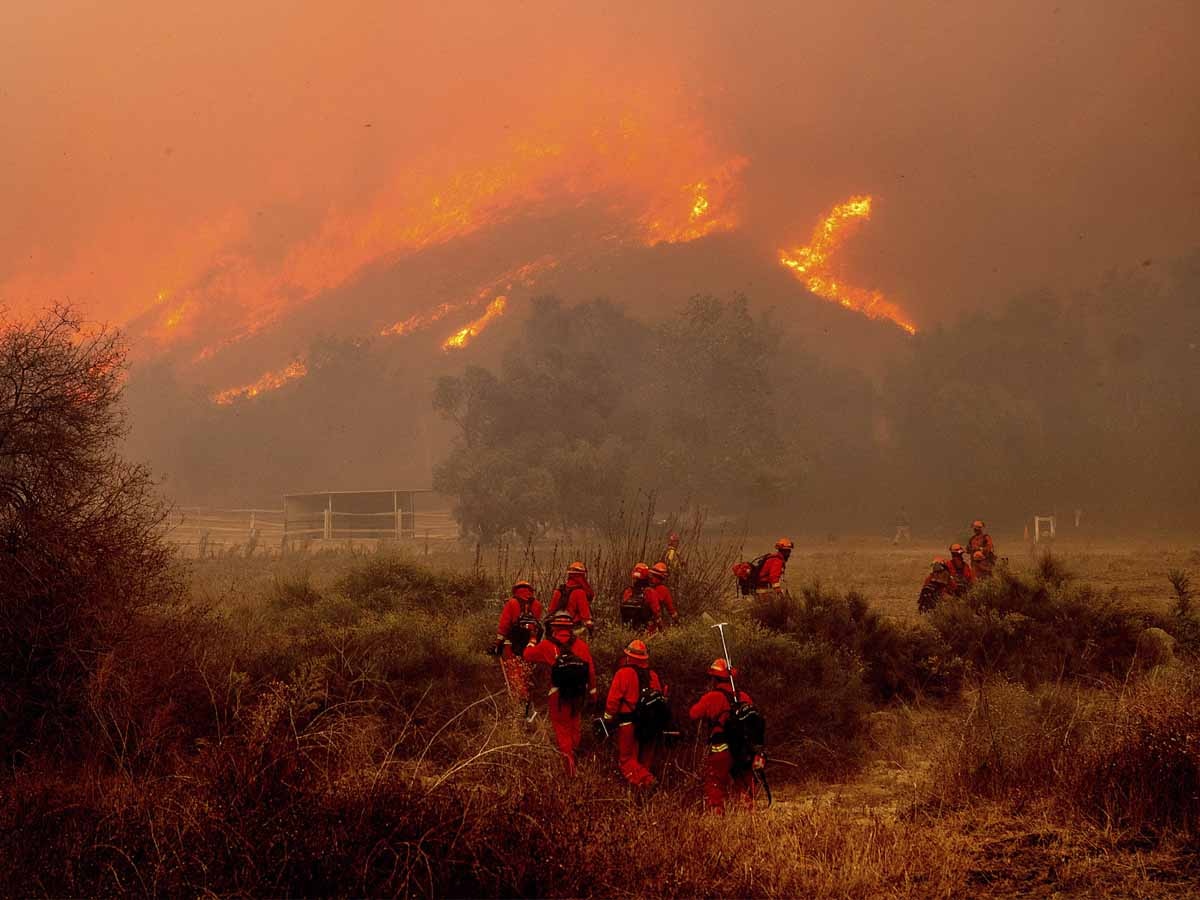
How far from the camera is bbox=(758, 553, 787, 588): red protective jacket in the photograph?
17703 mm

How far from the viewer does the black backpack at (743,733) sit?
8820 mm

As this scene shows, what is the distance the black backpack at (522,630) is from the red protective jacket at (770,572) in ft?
19.0

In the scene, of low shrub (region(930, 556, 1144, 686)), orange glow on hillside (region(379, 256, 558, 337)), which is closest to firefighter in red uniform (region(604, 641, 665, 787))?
low shrub (region(930, 556, 1144, 686))

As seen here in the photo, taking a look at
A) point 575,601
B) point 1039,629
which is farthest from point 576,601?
point 1039,629

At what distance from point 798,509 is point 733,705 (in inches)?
2144

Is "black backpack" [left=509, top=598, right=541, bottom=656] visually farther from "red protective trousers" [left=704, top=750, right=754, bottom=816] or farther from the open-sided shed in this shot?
the open-sided shed

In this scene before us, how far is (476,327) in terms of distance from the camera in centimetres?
18112

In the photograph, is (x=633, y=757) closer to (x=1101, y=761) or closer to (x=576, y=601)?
(x=1101, y=761)

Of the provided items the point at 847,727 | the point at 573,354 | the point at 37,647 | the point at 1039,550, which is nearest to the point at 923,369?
the point at 573,354

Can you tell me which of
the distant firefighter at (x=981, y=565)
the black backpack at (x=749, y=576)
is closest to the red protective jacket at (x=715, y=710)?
the black backpack at (x=749, y=576)

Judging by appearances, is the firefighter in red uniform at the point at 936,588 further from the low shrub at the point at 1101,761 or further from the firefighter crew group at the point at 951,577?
the low shrub at the point at 1101,761

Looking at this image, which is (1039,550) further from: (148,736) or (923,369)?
(148,736)

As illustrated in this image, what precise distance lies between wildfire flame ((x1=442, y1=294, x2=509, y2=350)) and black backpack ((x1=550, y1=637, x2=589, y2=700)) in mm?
162690

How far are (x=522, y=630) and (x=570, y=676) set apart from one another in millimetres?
2799
